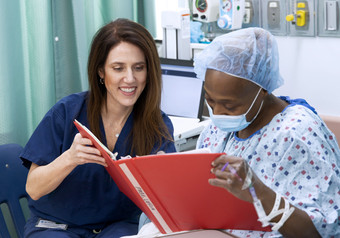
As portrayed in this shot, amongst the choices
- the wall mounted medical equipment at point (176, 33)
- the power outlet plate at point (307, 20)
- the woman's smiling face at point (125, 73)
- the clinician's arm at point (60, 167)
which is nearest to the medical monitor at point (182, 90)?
the wall mounted medical equipment at point (176, 33)

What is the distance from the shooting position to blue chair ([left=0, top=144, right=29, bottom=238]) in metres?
2.22

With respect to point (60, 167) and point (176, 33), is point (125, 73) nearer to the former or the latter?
point (60, 167)

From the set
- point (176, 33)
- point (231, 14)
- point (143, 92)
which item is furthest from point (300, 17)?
point (143, 92)

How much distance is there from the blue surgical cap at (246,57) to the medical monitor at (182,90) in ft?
3.95

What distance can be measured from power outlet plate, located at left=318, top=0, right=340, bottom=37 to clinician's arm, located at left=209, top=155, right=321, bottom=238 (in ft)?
5.48

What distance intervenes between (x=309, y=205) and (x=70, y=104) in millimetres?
1020

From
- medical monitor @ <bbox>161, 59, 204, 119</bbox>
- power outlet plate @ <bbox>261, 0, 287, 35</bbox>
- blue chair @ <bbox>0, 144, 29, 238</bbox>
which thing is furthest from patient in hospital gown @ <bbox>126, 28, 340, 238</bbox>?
power outlet plate @ <bbox>261, 0, 287, 35</bbox>

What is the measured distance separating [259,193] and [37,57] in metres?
1.68

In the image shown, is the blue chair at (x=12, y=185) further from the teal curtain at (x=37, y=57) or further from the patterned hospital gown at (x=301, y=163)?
the patterned hospital gown at (x=301, y=163)

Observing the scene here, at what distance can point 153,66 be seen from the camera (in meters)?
1.96

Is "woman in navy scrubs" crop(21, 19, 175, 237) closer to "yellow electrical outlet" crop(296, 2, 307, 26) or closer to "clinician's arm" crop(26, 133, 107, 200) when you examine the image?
"clinician's arm" crop(26, 133, 107, 200)

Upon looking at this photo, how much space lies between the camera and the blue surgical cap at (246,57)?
1.52 m

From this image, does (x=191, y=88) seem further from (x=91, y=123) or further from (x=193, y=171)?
(x=193, y=171)

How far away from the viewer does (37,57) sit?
2602mm
